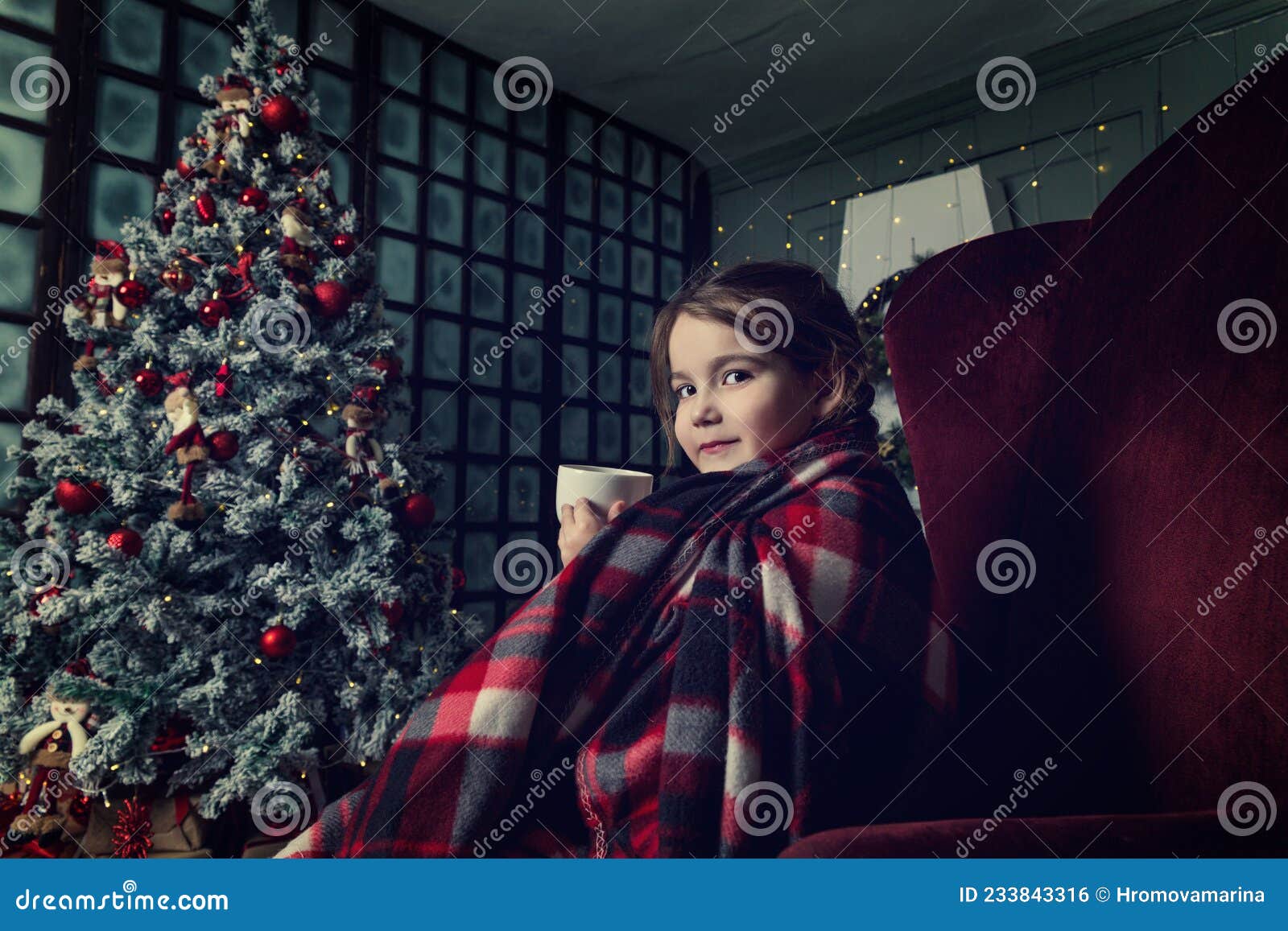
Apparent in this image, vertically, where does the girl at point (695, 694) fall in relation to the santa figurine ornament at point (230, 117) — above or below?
below

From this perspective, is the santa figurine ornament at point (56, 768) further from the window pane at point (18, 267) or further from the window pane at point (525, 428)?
the window pane at point (525, 428)

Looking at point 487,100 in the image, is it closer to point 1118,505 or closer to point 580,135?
point 580,135

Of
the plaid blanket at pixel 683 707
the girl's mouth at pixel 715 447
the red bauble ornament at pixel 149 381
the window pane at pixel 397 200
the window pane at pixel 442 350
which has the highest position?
the window pane at pixel 397 200

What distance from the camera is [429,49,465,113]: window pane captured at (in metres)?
2.82

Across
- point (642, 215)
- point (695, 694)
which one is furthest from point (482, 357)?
point (695, 694)

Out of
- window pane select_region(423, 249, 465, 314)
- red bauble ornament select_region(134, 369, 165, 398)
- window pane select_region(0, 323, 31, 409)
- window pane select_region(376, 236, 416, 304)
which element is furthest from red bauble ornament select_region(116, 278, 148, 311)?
window pane select_region(423, 249, 465, 314)

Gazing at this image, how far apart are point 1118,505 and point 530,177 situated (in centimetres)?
274

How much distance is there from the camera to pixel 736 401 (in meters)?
0.92

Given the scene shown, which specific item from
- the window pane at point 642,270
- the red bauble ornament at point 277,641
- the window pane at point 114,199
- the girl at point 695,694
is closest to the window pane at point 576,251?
the window pane at point 642,270

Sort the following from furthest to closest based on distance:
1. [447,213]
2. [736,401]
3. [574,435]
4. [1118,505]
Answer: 1. [574,435]
2. [447,213]
3. [736,401]
4. [1118,505]

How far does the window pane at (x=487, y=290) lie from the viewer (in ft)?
9.50

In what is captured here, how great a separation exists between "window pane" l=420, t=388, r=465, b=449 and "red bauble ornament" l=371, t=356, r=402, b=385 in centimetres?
93

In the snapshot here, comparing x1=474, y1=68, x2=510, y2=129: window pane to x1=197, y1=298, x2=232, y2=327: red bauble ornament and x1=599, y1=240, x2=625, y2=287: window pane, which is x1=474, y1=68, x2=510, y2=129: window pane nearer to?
x1=599, y1=240, x2=625, y2=287: window pane

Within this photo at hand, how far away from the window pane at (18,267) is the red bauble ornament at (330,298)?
835 mm
